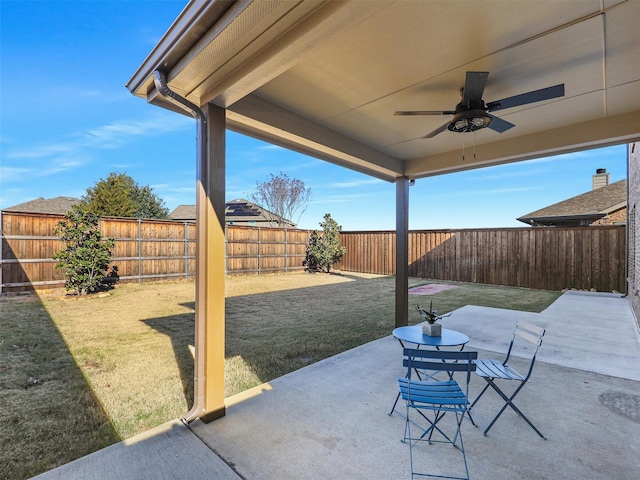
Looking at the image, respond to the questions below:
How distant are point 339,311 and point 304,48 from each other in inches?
216

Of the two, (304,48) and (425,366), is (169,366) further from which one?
(304,48)

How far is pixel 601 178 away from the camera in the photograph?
1500 centimetres

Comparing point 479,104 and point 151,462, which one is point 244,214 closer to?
point 479,104

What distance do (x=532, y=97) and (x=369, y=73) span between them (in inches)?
49.3

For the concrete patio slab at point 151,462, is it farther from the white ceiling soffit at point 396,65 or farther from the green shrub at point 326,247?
the green shrub at point 326,247

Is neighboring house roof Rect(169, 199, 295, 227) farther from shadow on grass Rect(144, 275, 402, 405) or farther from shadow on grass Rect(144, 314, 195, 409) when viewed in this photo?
shadow on grass Rect(144, 314, 195, 409)

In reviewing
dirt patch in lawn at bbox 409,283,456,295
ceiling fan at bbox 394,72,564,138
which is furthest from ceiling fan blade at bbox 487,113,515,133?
dirt patch in lawn at bbox 409,283,456,295

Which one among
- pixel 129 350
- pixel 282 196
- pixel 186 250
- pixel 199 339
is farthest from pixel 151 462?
pixel 282 196

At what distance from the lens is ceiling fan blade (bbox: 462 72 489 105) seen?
7.07 ft

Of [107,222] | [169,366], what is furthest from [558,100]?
[107,222]

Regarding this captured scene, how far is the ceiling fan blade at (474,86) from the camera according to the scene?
84.9 inches

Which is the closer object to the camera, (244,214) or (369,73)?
(369,73)

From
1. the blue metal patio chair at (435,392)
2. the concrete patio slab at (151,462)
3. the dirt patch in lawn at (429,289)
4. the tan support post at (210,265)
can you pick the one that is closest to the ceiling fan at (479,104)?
the tan support post at (210,265)

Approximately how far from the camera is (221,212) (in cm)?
245
